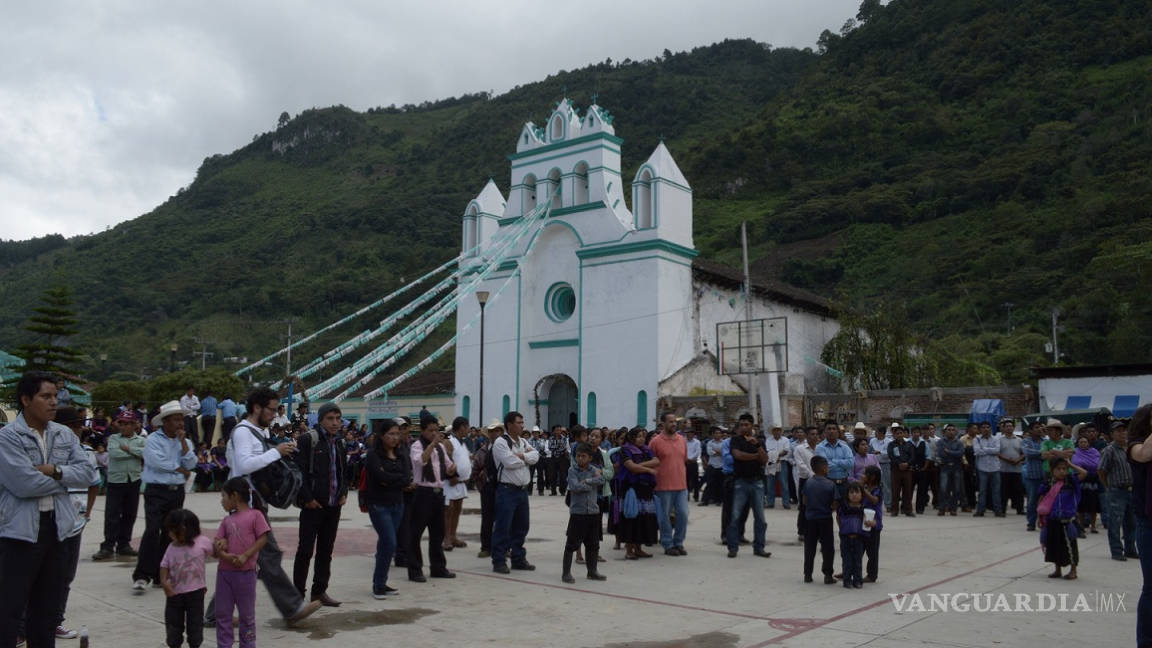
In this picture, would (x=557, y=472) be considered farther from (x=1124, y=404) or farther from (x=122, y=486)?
(x=1124, y=404)

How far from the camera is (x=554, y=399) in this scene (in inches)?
1372

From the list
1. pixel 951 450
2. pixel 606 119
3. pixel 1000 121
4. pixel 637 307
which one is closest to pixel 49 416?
pixel 951 450

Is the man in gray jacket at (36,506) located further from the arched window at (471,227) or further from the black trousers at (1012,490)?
the arched window at (471,227)

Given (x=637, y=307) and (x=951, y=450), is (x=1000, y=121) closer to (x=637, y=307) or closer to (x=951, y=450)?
(x=637, y=307)

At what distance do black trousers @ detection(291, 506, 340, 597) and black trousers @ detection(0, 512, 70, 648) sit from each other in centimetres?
237

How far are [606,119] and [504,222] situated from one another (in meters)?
5.77

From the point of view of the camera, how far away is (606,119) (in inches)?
1368

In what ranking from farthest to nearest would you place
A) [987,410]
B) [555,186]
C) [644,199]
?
[555,186]
[644,199]
[987,410]

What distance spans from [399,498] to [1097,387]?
21.1 meters

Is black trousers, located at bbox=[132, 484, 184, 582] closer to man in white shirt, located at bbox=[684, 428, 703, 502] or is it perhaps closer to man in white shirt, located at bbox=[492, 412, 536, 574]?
man in white shirt, located at bbox=[492, 412, 536, 574]

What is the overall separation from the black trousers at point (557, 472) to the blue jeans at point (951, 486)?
26.6ft

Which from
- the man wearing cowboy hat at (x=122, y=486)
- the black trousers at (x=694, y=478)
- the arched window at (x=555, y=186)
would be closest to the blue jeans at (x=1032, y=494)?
the black trousers at (x=694, y=478)

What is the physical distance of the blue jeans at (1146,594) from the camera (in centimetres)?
593

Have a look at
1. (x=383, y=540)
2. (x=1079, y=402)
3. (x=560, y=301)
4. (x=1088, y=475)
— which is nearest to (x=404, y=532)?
(x=383, y=540)
